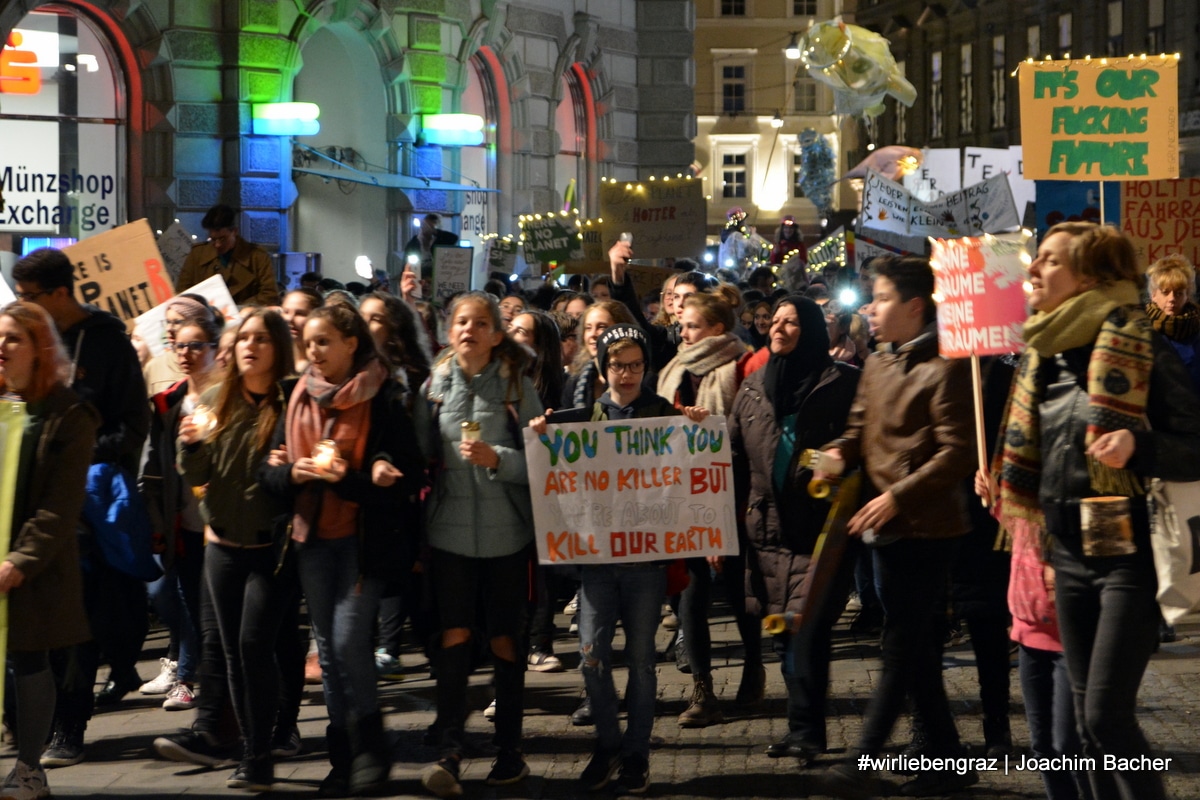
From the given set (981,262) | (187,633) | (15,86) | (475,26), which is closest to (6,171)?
(15,86)

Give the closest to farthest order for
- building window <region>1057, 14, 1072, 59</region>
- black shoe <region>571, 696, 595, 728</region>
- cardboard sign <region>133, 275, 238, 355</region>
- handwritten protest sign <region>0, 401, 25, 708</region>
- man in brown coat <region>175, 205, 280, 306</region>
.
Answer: handwritten protest sign <region>0, 401, 25, 708</region> < black shoe <region>571, 696, 595, 728</region> < cardboard sign <region>133, 275, 238, 355</region> < man in brown coat <region>175, 205, 280, 306</region> < building window <region>1057, 14, 1072, 59</region>

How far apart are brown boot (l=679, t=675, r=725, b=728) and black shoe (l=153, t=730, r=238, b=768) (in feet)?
6.67

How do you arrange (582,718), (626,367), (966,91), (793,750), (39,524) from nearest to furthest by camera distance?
(39,524), (626,367), (793,750), (582,718), (966,91)

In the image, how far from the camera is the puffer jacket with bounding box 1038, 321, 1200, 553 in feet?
15.8

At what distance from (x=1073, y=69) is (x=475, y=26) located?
1515 centimetres

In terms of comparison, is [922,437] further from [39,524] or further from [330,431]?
[39,524]

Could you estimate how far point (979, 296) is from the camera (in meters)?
6.38

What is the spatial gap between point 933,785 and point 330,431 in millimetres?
2665

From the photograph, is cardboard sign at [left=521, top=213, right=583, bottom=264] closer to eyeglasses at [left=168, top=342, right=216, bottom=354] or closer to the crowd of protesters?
the crowd of protesters

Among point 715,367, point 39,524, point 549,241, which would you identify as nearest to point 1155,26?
point 549,241

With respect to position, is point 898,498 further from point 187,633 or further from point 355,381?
point 187,633

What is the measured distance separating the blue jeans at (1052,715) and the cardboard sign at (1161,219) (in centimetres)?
807

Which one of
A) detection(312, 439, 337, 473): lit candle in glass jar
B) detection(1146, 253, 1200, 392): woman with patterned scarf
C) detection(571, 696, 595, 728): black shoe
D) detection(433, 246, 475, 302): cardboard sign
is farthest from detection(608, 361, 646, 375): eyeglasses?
detection(433, 246, 475, 302): cardboard sign

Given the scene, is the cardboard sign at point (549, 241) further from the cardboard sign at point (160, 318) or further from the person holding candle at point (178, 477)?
the person holding candle at point (178, 477)
